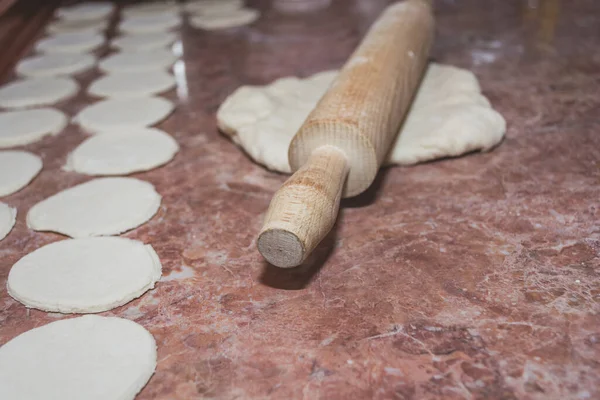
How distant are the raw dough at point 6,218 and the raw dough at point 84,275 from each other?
257mm

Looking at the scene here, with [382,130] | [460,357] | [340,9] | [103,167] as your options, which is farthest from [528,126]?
[340,9]

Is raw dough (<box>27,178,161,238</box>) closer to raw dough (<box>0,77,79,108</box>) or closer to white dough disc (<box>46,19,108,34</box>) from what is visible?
raw dough (<box>0,77,79,108</box>)

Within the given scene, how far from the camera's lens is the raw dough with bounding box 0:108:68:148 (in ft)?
8.86

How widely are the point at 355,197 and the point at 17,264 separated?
1.22 meters

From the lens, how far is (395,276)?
1709 mm

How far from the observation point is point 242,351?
1.48 metres

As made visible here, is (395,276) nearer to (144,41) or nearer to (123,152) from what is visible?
(123,152)

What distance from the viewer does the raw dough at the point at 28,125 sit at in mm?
2699

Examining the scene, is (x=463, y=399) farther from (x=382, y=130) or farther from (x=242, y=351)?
(x=382, y=130)

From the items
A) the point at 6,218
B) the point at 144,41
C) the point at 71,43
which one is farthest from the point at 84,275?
the point at 71,43

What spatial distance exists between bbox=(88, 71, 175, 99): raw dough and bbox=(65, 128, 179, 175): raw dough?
0.56 meters

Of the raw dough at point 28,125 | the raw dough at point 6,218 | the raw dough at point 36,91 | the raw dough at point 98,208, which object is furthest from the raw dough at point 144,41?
the raw dough at point 6,218

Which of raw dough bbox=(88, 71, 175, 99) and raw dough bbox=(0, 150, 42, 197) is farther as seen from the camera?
raw dough bbox=(88, 71, 175, 99)

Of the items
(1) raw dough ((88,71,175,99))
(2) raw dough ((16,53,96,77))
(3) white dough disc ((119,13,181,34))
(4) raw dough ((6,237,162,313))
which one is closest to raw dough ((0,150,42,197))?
(4) raw dough ((6,237,162,313))
